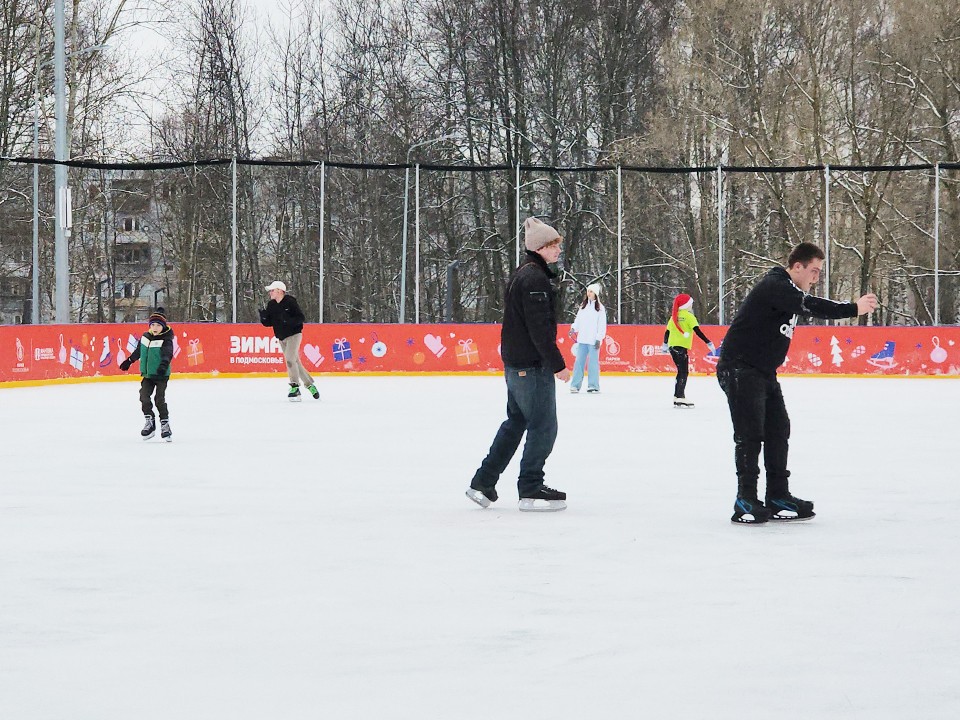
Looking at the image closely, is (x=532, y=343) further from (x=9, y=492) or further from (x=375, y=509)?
(x=9, y=492)

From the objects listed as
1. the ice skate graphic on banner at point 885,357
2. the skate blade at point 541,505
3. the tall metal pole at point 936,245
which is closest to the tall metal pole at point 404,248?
the ice skate graphic on banner at point 885,357

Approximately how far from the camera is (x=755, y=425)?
7230 mm

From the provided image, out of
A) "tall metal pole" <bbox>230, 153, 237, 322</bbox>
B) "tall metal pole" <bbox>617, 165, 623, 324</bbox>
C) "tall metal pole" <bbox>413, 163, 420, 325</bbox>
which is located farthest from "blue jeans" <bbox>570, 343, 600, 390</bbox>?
"tall metal pole" <bbox>230, 153, 237, 322</bbox>

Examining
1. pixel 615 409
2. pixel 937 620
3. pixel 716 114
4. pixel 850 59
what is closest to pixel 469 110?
pixel 716 114

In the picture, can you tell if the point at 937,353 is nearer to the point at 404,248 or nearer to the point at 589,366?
the point at 589,366

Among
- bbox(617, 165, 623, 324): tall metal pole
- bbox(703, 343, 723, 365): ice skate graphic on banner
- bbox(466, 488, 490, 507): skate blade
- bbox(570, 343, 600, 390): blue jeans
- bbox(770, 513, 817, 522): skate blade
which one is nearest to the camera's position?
bbox(770, 513, 817, 522): skate blade

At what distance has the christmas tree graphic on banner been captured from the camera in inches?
985

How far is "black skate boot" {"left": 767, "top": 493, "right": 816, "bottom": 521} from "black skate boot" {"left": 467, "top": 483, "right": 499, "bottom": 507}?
1.48 meters

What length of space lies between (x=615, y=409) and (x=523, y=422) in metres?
8.61

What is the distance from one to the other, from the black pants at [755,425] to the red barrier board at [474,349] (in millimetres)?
17041

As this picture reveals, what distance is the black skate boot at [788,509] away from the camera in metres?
7.28

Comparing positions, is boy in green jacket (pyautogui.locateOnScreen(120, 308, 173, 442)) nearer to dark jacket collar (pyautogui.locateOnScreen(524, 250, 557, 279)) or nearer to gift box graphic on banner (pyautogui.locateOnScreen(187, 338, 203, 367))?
dark jacket collar (pyautogui.locateOnScreen(524, 250, 557, 279))

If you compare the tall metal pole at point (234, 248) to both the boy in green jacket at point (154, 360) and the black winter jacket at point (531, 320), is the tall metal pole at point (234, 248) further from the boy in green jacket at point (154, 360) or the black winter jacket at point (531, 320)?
the black winter jacket at point (531, 320)

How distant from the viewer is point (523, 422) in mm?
7777
